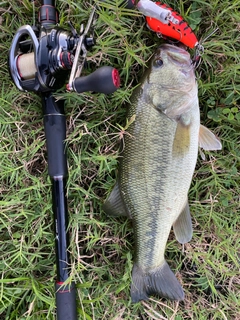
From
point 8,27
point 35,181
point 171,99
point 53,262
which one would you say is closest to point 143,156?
point 171,99

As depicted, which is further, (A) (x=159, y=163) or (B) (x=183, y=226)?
(B) (x=183, y=226)

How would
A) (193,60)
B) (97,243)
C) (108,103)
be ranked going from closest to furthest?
1. (193,60)
2. (108,103)
3. (97,243)

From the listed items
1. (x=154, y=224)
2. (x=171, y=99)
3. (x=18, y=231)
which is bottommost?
(x=18, y=231)

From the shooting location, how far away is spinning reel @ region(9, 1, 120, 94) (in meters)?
1.67

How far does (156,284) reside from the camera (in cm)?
208

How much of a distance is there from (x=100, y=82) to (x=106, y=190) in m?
0.81

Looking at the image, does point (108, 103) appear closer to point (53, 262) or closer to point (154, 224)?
point (154, 224)

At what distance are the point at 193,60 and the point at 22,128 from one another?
1143 millimetres

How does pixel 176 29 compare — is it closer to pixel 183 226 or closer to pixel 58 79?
pixel 58 79

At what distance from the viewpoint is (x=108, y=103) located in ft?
6.96

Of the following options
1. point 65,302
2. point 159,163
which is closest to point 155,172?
point 159,163

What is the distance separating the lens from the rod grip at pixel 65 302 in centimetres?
199

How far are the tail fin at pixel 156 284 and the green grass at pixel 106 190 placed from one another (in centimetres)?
10

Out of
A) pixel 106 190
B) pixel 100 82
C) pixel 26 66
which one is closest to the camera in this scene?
pixel 100 82
